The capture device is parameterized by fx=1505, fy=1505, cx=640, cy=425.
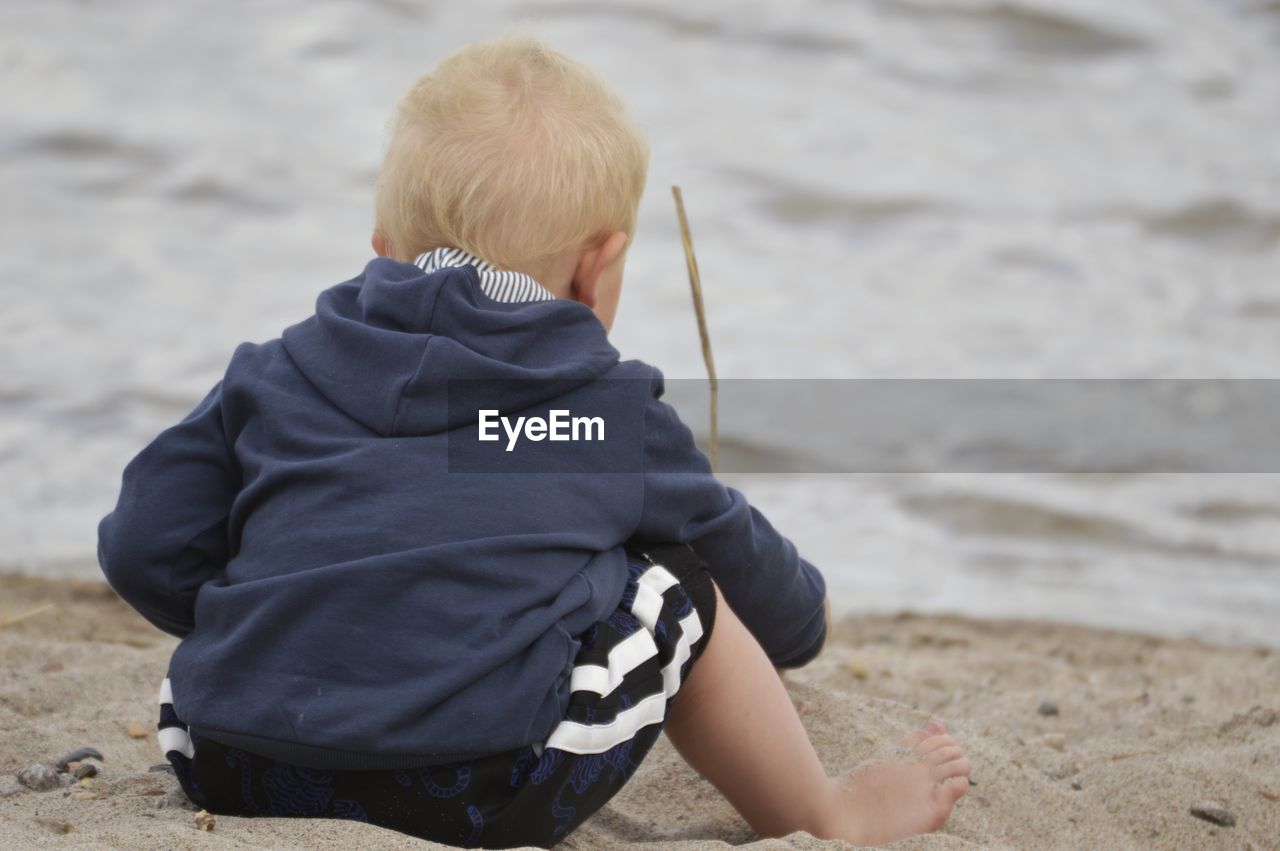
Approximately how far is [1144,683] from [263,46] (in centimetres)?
660

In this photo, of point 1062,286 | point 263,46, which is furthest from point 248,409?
point 263,46

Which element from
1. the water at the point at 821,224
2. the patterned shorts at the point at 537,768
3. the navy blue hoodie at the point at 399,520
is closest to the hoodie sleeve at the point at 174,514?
the navy blue hoodie at the point at 399,520

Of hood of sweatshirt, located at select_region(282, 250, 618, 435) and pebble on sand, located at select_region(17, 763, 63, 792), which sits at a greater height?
hood of sweatshirt, located at select_region(282, 250, 618, 435)

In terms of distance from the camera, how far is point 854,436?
4.98 metres

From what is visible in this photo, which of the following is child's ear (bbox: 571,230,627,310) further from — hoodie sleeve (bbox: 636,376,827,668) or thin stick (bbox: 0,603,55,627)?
thin stick (bbox: 0,603,55,627)

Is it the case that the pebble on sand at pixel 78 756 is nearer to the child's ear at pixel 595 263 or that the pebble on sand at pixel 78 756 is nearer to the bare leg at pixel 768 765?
the bare leg at pixel 768 765

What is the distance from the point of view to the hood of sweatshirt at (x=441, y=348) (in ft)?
5.48

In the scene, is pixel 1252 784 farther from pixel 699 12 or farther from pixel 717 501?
pixel 699 12

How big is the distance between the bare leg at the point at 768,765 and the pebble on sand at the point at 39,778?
0.83 meters

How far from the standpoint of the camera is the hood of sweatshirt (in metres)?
1.67

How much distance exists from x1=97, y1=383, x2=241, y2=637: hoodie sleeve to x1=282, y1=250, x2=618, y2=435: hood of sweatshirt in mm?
156

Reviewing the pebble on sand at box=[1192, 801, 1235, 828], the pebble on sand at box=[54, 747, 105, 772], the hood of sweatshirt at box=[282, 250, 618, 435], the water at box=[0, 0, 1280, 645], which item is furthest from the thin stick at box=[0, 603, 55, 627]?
the pebble on sand at box=[1192, 801, 1235, 828]

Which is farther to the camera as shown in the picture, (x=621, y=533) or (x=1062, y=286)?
(x=1062, y=286)

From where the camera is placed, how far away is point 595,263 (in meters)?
1.88
